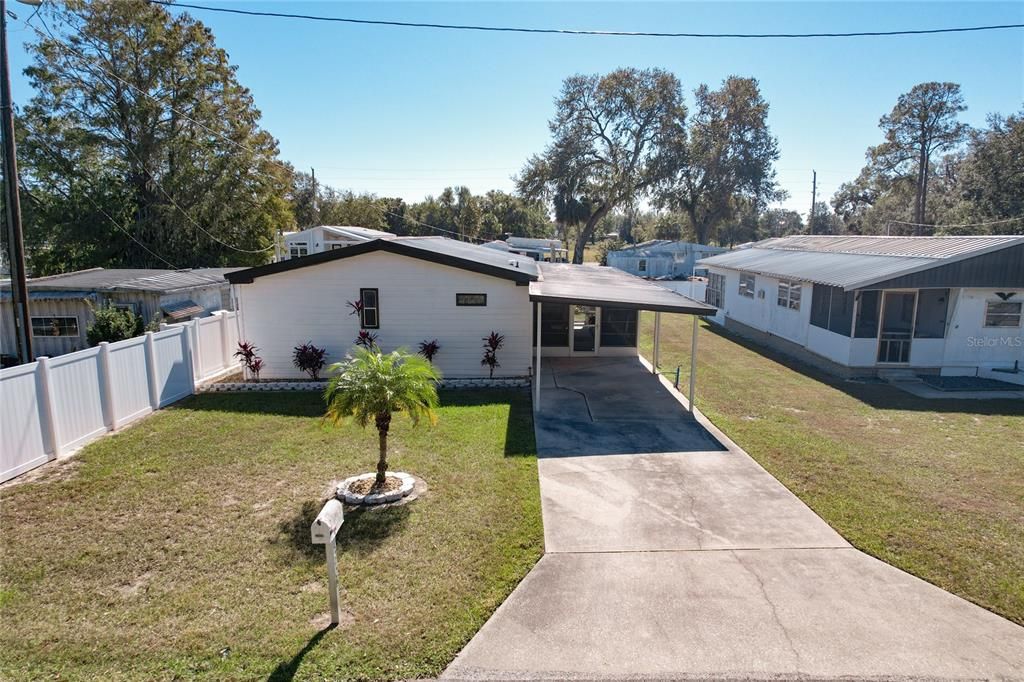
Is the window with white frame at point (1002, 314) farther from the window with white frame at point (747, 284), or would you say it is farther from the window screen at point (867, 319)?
the window with white frame at point (747, 284)

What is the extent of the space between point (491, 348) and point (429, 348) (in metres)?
1.42

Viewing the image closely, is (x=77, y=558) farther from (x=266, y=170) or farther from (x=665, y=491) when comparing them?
(x=266, y=170)

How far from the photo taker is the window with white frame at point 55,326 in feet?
51.3

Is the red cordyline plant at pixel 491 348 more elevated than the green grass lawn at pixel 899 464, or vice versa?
the red cordyline plant at pixel 491 348

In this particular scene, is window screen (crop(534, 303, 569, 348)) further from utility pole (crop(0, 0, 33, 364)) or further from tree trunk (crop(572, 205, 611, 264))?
tree trunk (crop(572, 205, 611, 264))

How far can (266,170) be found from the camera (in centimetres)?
3153

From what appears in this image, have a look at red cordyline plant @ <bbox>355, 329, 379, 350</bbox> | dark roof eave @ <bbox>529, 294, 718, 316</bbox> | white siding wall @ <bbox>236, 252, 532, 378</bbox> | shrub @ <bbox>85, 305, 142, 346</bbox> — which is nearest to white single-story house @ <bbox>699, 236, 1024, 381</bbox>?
dark roof eave @ <bbox>529, 294, 718, 316</bbox>

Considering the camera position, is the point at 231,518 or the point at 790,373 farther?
the point at 790,373

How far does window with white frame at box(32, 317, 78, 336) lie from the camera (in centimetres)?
1563

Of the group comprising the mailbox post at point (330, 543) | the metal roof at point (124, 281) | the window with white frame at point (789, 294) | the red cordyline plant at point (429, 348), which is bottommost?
the mailbox post at point (330, 543)

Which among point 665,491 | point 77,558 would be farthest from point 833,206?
point 77,558

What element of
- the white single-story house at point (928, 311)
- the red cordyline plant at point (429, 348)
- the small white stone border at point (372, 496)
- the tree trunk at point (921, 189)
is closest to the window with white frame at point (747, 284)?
the white single-story house at point (928, 311)

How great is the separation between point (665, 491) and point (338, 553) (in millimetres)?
4136

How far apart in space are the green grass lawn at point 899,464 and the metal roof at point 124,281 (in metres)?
13.7
